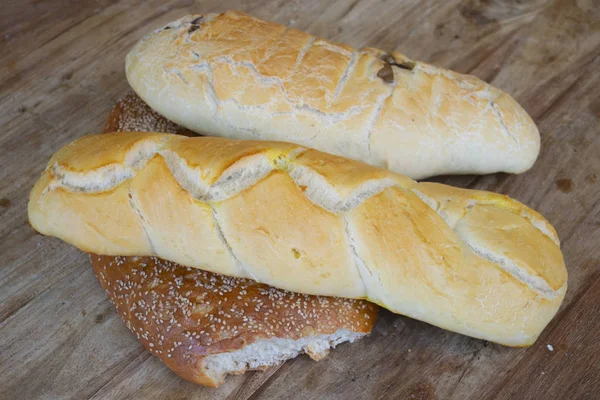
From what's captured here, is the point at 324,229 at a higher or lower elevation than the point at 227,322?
higher

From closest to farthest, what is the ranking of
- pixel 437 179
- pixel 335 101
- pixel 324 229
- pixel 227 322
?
pixel 324 229, pixel 227 322, pixel 335 101, pixel 437 179

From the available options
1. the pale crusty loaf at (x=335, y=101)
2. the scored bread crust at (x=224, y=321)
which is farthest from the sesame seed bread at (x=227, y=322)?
the pale crusty loaf at (x=335, y=101)

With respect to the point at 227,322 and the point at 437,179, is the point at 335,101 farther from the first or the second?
the point at 227,322

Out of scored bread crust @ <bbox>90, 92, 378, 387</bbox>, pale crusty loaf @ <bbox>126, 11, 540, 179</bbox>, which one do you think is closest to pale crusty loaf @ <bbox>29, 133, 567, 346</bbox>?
scored bread crust @ <bbox>90, 92, 378, 387</bbox>

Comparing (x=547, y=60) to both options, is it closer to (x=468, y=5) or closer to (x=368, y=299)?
(x=468, y=5)

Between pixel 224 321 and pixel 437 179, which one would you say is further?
pixel 437 179

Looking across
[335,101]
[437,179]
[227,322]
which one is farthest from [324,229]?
[437,179]

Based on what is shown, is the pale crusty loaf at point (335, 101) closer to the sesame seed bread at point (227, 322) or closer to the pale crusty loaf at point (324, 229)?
the pale crusty loaf at point (324, 229)
